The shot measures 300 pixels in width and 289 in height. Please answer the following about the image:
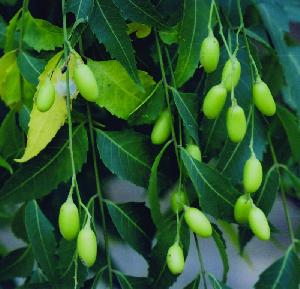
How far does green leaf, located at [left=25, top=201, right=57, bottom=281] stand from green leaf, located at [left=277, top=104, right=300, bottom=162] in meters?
0.27

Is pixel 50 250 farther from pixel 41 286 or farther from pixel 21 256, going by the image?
pixel 21 256

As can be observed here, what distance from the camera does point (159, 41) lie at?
712 mm

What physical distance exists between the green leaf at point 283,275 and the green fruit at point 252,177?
0.59 ft

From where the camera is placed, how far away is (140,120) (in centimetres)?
67

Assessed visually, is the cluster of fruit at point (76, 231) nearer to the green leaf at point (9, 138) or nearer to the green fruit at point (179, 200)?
the green fruit at point (179, 200)

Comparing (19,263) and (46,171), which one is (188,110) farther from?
(19,263)

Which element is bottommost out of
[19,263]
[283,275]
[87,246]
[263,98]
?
[19,263]

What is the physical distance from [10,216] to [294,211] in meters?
0.43

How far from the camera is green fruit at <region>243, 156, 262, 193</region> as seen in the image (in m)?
0.63

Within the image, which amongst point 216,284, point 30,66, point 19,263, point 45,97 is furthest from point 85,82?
point 19,263

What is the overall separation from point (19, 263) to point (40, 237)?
140 mm

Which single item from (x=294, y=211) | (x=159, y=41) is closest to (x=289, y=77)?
(x=159, y=41)

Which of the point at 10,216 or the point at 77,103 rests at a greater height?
the point at 77,103

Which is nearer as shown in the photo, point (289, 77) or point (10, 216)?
point (289, 77)
